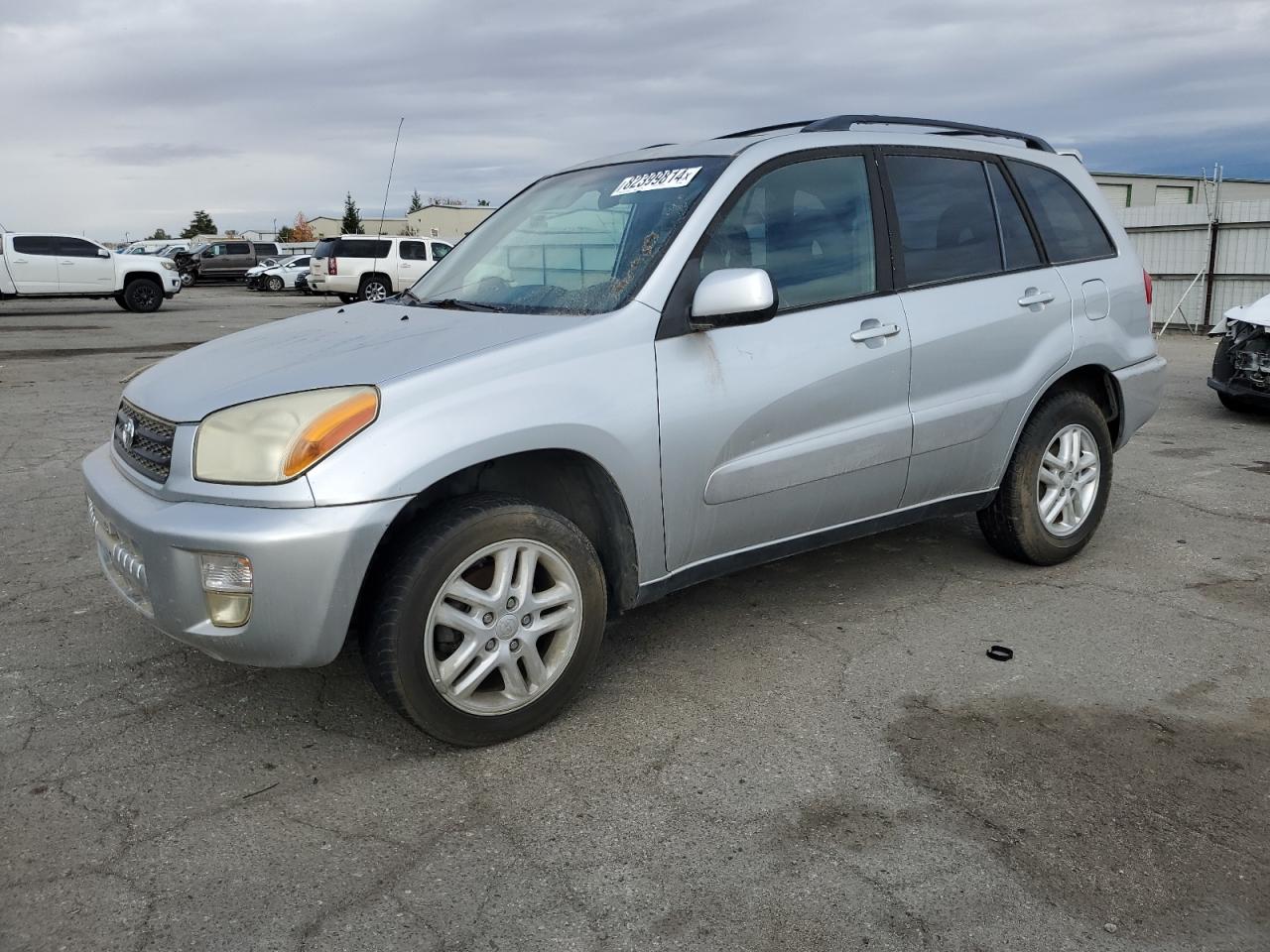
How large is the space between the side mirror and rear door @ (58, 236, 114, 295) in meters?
23.2

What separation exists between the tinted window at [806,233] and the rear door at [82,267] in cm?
2282

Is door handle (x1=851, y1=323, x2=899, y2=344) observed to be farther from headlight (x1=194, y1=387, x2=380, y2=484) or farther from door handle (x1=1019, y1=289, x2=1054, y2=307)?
headlight (x1=194, y1=387, x2=380, y2=484)

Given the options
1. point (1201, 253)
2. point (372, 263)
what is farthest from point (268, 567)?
point (372, 263)

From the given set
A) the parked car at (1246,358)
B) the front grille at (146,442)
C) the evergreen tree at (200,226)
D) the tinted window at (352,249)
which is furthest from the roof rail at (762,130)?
the evergreen tree at (200,226)

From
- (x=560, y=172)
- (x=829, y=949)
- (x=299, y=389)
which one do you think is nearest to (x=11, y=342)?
(x=560, y=172)

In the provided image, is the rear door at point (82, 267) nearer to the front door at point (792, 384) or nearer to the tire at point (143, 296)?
the tire at point (143, 296)

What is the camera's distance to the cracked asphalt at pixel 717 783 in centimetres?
242

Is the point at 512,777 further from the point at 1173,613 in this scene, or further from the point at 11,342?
the point at 11,342

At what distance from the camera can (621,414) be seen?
3.25 m

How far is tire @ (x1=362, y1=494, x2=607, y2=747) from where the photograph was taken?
2.92 metres

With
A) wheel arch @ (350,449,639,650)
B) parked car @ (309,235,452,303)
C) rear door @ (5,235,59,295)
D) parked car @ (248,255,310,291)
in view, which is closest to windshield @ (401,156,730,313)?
wheel arch @ (350,449,639,650)

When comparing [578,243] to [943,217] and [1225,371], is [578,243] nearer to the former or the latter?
[943,217]

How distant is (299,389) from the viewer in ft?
9.73

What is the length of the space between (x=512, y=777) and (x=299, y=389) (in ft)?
3.96
